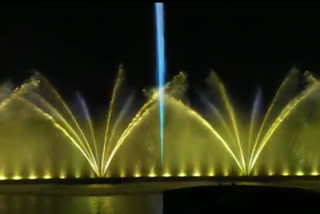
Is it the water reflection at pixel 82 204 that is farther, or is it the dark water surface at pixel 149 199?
the water reflection at pixel 82 204

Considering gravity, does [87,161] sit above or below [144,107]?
below

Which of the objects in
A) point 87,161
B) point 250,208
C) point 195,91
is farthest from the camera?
point 195,91

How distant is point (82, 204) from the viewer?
55.1 ft

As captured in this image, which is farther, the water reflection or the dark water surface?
the water reflection

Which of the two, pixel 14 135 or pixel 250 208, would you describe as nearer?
pixel 250 208

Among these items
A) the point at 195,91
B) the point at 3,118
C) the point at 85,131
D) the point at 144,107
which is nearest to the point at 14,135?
the point at 3,118

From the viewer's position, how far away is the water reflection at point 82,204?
50.1 ft

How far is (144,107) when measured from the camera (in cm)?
2486

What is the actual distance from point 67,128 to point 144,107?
2.82 m

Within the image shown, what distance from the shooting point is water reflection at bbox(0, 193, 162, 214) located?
15266 millimetres

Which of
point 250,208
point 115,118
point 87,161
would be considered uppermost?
point 115,118

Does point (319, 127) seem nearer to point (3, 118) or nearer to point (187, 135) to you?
point (187, 135)

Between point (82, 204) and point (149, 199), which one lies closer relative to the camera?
point (82, 204)

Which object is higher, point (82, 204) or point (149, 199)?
point (149, 199)
